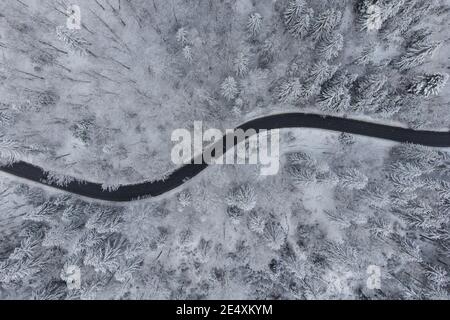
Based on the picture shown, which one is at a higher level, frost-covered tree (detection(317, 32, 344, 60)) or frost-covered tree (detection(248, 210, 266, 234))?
frost-covered tree (detection(317, 32, 344, 60))

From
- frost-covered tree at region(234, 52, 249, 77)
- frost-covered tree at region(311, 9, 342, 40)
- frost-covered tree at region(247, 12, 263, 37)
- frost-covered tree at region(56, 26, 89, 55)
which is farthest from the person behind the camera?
frost-covered tree at region(234, 52, 249, 77)

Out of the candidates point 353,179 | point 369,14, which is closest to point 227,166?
point 353,179

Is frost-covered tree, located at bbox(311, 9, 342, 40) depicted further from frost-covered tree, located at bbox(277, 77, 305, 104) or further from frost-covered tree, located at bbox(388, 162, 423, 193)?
frost-covered tree, located at bbox(388, 162, 423, 193)

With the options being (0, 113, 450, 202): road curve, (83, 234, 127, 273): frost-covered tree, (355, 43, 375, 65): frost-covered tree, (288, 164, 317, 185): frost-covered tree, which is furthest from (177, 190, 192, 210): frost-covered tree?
(355, 43, 375, 65): frost-covered tree

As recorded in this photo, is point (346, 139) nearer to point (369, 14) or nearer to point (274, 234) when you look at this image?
point (369, 14)

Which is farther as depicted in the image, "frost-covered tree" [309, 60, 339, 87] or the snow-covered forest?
the snow-covered forest

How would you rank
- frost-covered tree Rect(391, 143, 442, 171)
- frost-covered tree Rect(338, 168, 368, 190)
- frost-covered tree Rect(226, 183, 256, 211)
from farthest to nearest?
frost-covered tree Rect(391, 143, 442, 171)
frost-covered tree Rect(338, 168, 368, 190)
frost-covered tree Rect(226, 183, 256, 211)
